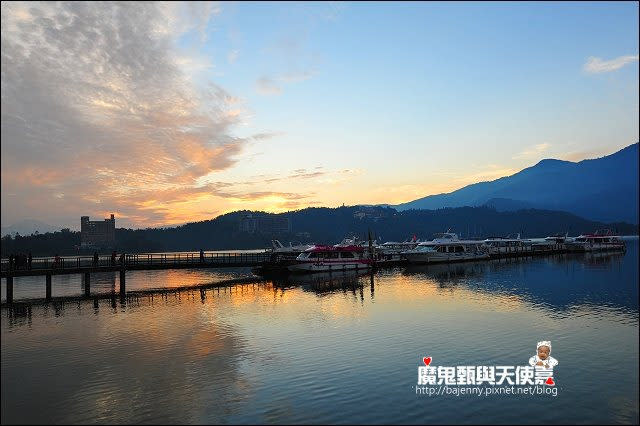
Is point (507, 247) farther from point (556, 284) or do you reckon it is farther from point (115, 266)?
point (115, 266)

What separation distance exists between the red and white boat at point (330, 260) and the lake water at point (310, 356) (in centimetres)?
2253

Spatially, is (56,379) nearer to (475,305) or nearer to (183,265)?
(475,305)

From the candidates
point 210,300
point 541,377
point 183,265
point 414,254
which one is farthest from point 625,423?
point 414,254

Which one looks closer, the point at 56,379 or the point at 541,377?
the point at 541,377

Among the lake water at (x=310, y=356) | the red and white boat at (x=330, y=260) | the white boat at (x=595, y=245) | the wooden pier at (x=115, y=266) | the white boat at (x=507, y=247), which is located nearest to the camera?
the lake water at (x=310, y=356)

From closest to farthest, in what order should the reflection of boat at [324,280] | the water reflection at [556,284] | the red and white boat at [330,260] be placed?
the water reflection at [556,284] → the reflection of boat at [324,280] → the red and white boat at [330,260]

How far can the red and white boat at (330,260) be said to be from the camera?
230ft

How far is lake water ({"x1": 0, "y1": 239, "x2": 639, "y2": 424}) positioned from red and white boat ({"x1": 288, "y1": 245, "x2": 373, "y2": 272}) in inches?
887

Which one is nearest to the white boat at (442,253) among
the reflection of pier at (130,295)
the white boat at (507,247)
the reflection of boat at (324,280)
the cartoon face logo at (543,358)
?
the white boat at (507,247)

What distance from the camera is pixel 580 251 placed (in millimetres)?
127062

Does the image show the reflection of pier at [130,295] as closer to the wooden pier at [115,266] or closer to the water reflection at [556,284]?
the wooden pier at [115,266]

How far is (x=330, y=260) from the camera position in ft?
238

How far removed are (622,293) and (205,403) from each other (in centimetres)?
4490

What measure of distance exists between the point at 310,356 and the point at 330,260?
48.1m
